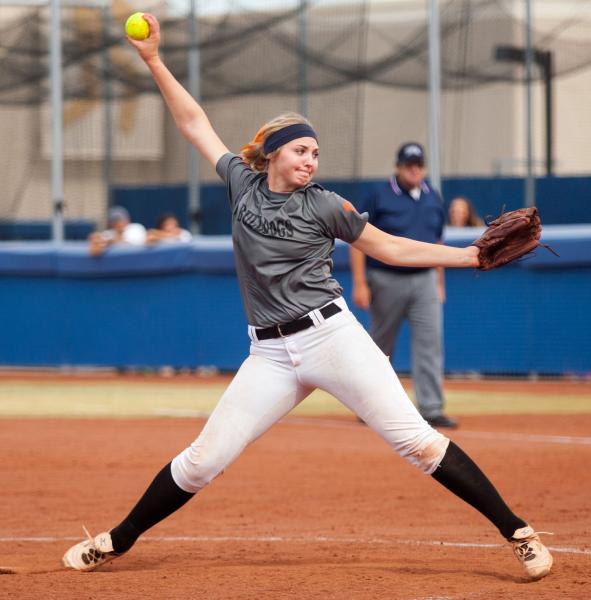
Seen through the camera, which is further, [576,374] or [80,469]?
[576,374]

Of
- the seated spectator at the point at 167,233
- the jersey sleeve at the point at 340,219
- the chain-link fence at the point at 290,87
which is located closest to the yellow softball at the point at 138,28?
the jersey sleeve at the point at 340,219

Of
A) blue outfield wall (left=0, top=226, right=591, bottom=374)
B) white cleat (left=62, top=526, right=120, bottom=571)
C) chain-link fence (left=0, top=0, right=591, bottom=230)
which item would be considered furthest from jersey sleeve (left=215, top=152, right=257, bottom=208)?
chain-link fence (left=0, top=0, right=591, bottom=230)

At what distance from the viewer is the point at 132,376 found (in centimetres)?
1633

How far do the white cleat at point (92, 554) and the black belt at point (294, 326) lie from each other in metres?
1.09

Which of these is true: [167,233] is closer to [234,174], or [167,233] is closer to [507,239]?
[234,174]

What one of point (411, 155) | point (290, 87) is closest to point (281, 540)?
point (411, 155)

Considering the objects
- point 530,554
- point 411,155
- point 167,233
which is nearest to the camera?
point 530,554

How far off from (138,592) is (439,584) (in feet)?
3.85

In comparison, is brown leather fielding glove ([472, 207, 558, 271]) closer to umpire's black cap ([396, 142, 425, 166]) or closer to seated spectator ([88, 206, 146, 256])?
umpire's black cap ([396, 142, 425, 166])

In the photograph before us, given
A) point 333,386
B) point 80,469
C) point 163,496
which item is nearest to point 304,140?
point 333,386

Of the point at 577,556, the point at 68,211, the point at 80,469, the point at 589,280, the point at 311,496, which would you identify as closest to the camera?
the point at 577,556

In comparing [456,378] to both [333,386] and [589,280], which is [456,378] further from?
[333,386]

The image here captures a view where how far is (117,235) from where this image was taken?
54.7 ft

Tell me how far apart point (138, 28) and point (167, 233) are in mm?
10462
